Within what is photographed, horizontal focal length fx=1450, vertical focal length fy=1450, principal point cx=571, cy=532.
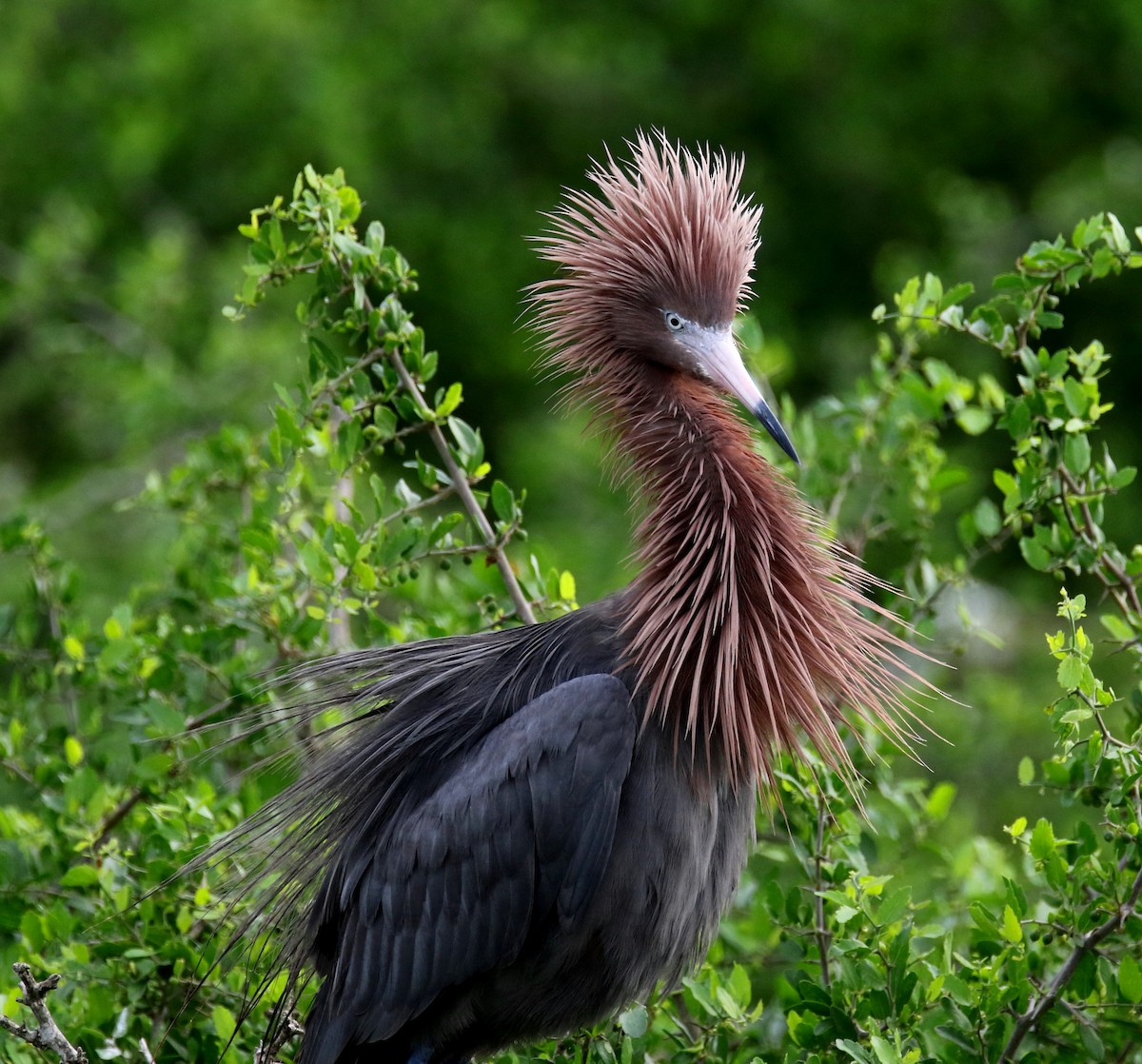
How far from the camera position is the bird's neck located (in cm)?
355

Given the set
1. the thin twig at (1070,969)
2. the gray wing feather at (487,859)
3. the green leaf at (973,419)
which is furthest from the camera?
the green leaf at (973,419)

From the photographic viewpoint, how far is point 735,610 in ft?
11.7

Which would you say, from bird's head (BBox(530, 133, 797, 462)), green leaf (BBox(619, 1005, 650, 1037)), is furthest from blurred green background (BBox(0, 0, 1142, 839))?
green leaf (BBox(619, 1005, 650, 1037))

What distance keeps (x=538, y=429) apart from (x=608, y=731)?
8.87 meters

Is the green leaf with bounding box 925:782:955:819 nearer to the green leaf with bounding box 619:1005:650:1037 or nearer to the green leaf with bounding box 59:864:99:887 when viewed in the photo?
the green leaf with bounding box 619:1005:650:1037

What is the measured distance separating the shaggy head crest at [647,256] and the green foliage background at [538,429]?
1.45 feet

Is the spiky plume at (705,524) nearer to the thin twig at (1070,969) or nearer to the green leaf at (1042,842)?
the green leaf at (1042,842)

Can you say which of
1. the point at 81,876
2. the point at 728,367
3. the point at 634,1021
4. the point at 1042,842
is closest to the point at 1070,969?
the point at 1042,842

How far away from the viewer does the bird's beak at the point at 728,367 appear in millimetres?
3725

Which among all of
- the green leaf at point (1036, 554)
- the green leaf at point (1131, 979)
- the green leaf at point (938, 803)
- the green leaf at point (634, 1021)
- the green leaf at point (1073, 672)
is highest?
the green leaf at point (1036, 554)

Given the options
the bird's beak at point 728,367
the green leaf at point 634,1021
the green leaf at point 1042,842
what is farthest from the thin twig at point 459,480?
the green leaf at point 1042,842

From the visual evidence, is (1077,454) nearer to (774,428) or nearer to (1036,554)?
(1036,554)

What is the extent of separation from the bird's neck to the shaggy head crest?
277 millimetres

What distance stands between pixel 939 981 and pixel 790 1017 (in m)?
0.39
